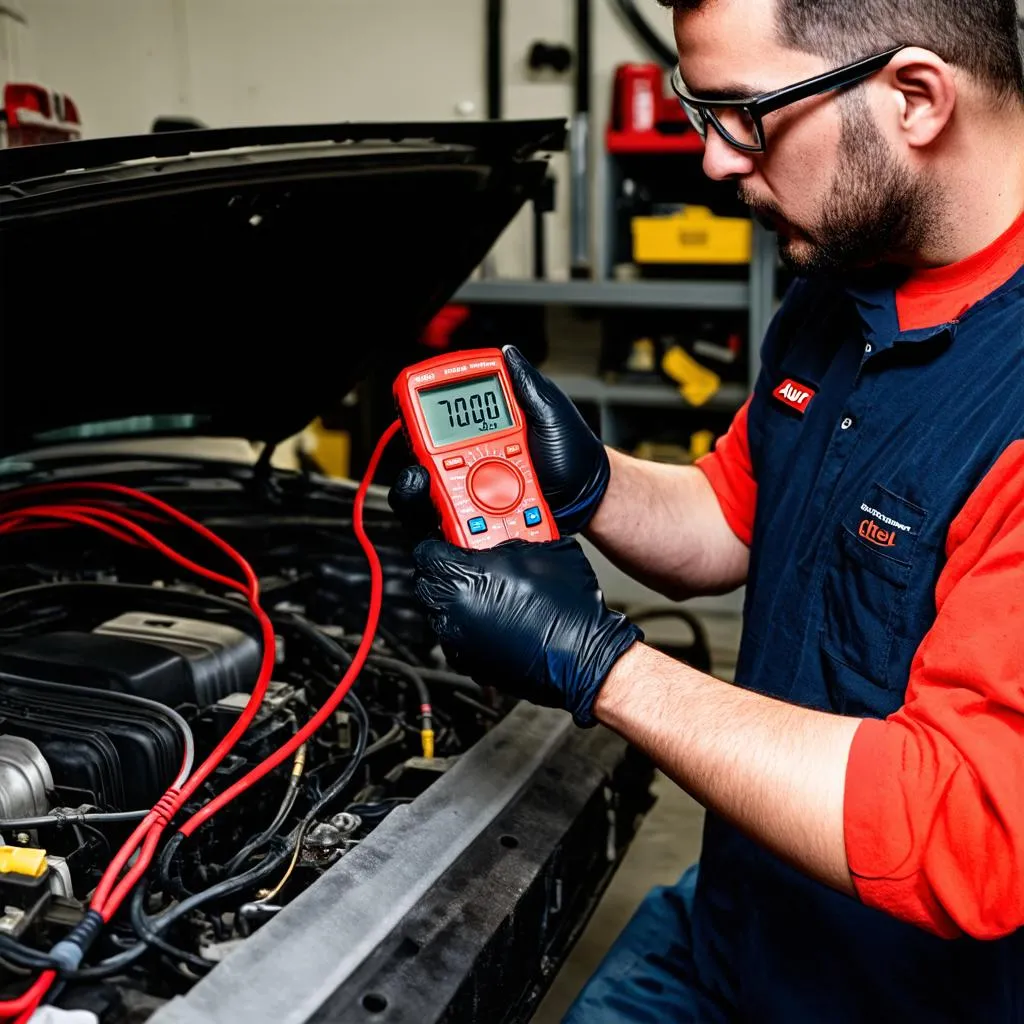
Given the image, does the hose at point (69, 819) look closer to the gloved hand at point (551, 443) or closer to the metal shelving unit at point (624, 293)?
the gloved hand at point (551, 443)

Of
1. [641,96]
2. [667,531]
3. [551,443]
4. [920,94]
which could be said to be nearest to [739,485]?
[667,531]

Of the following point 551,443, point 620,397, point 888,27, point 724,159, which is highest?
point 888,27

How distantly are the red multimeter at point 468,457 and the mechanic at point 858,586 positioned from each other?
0.04 m

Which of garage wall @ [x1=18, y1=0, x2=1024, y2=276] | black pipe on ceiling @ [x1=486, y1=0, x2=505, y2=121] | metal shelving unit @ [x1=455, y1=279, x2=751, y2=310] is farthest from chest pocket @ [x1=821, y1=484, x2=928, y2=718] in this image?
black pipe on ceiling @ [x1=486, y1=0, x2=505, y2=121]

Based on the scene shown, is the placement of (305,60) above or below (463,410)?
above

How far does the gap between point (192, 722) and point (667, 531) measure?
1.88 ft

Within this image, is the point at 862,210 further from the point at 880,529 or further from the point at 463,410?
the point at 463,410

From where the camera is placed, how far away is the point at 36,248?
98 centimetres

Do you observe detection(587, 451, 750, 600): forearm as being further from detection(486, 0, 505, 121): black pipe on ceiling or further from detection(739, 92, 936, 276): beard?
detection(486, 0, 505, 121): black pipe on ceiling

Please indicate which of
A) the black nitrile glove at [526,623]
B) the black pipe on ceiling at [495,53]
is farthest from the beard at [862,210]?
the black pipe on ceiling at [495,53]

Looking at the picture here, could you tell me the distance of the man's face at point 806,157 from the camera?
931 millimetres

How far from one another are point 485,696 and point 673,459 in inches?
81.7

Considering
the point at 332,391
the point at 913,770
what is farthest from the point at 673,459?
the point at 913,770

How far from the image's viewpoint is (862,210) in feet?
3.22
